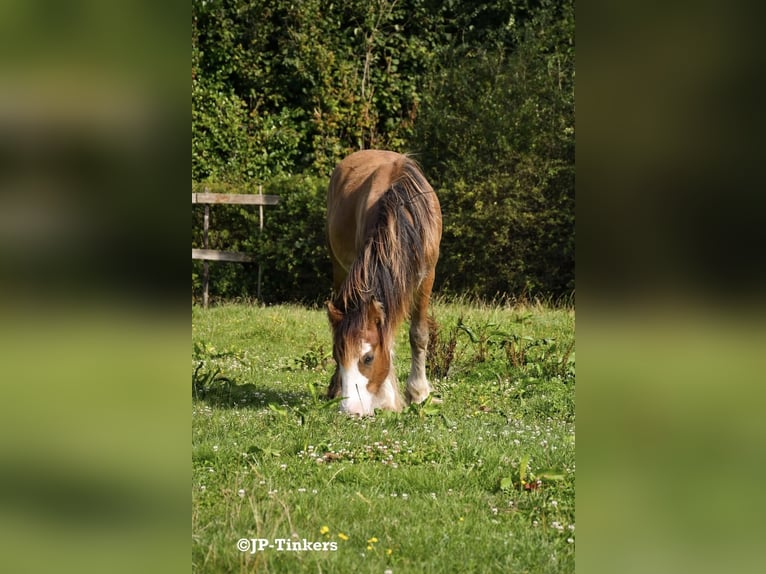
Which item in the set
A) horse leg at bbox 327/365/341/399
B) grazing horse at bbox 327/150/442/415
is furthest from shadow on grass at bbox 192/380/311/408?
grazing horse at bbox 327/150/442/415

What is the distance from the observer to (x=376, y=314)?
4.40 m

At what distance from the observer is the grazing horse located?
4309mm

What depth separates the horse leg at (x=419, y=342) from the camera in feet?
17.5

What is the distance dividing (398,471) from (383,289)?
1.40m

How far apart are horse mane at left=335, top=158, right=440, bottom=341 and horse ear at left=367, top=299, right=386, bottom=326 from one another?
1 cm

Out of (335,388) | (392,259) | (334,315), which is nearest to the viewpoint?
(334,315)

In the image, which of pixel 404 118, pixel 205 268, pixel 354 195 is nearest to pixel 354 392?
pixel 354 195

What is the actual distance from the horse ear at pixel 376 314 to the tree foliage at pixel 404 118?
5.95m

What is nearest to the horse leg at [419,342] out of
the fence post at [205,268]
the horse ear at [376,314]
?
the horse ear at [376,314]

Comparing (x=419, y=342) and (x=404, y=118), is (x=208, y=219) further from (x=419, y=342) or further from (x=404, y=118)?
(x=419, y=342)

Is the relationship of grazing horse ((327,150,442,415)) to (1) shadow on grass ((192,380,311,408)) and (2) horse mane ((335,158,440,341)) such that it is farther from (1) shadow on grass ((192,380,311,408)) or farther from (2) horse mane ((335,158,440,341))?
(1) shadow on grass ((192,380,311,408))
